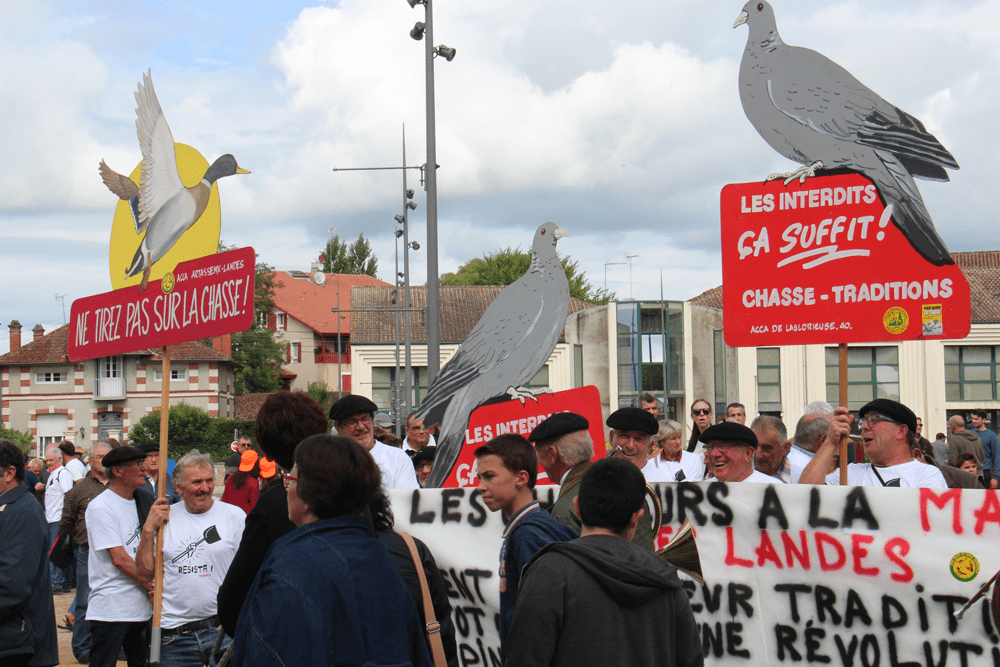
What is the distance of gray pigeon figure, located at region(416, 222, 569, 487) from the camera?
686cm

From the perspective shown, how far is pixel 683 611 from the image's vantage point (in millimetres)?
3076

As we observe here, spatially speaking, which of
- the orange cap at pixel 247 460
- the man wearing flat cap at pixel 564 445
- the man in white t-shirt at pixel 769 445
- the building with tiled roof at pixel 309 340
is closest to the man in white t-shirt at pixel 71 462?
the orange cap at pixel 247 460

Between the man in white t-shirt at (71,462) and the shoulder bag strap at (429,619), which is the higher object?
the shoulder bag strap at (429,619)

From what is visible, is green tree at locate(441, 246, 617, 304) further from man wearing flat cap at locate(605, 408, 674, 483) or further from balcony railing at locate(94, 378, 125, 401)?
man wearing flat cap at locate(605, 408, 674, 483)

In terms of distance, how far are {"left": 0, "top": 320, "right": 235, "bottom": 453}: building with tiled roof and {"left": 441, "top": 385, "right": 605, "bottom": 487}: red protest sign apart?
54.9 metres

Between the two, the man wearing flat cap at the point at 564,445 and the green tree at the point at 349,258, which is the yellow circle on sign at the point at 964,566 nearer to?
the man wearing flat cap at the point at 564,445

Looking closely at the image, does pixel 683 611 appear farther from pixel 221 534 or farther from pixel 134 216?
pixel 134 216

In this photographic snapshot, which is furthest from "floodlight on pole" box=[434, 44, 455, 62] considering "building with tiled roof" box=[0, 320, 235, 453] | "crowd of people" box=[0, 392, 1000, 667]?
"building with tiled roof" box=[0, 320, 235, 453]

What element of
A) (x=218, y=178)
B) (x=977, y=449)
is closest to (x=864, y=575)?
(x=218, y=178)

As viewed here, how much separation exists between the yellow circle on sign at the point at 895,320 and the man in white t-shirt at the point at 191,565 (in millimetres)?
3744

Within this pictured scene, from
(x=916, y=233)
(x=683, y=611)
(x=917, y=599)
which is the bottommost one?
(x=917, y=599)

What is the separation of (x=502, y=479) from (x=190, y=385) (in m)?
60.5

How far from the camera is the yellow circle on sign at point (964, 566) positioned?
14.2 feet

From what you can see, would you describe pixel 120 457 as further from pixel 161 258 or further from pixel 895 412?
pixel 895 412
